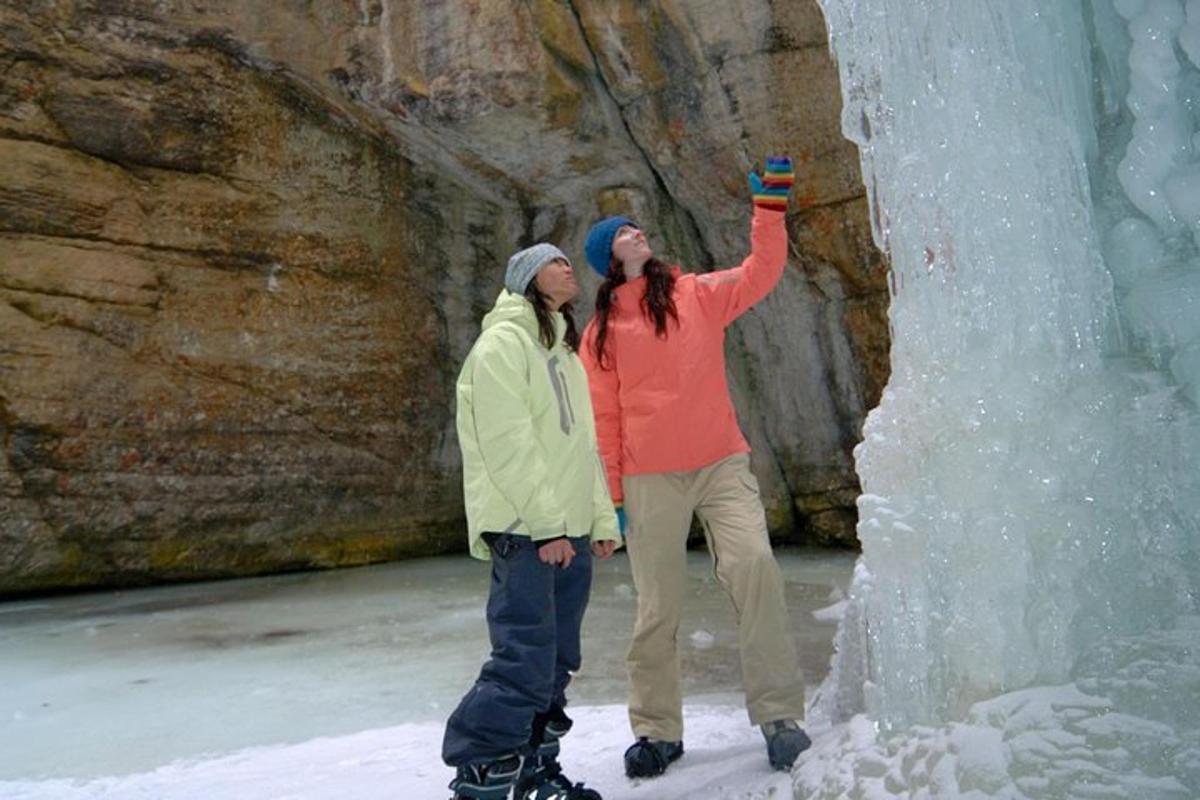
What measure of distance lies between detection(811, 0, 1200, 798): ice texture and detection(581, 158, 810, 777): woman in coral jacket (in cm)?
34

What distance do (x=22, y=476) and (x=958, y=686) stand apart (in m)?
7.05

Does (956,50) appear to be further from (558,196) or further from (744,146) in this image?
(558,196)

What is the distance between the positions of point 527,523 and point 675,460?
1.92 ft

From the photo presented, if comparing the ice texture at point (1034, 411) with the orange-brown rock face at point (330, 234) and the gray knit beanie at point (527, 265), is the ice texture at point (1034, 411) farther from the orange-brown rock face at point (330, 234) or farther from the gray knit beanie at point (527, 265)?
the orange-brown rock face at point (330, 234)

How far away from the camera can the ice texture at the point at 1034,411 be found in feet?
5.97

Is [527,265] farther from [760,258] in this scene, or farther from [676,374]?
[760,258]

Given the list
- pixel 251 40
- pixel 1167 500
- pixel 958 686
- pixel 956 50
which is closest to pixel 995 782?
pixel 958 686

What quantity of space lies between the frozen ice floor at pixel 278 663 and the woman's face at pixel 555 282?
1.32 meters

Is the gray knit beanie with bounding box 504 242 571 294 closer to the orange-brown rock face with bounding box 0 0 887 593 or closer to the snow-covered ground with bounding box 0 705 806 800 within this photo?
the snow-covered ground with bounding box 0 705 806 800

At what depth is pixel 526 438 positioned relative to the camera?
2.40 m

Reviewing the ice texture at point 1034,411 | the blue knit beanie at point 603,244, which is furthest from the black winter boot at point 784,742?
the blue knit beanie at point 603,244

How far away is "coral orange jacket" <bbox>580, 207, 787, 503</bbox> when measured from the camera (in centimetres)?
280

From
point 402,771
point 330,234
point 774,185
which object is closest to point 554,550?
point 402,771

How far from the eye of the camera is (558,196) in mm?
8266
